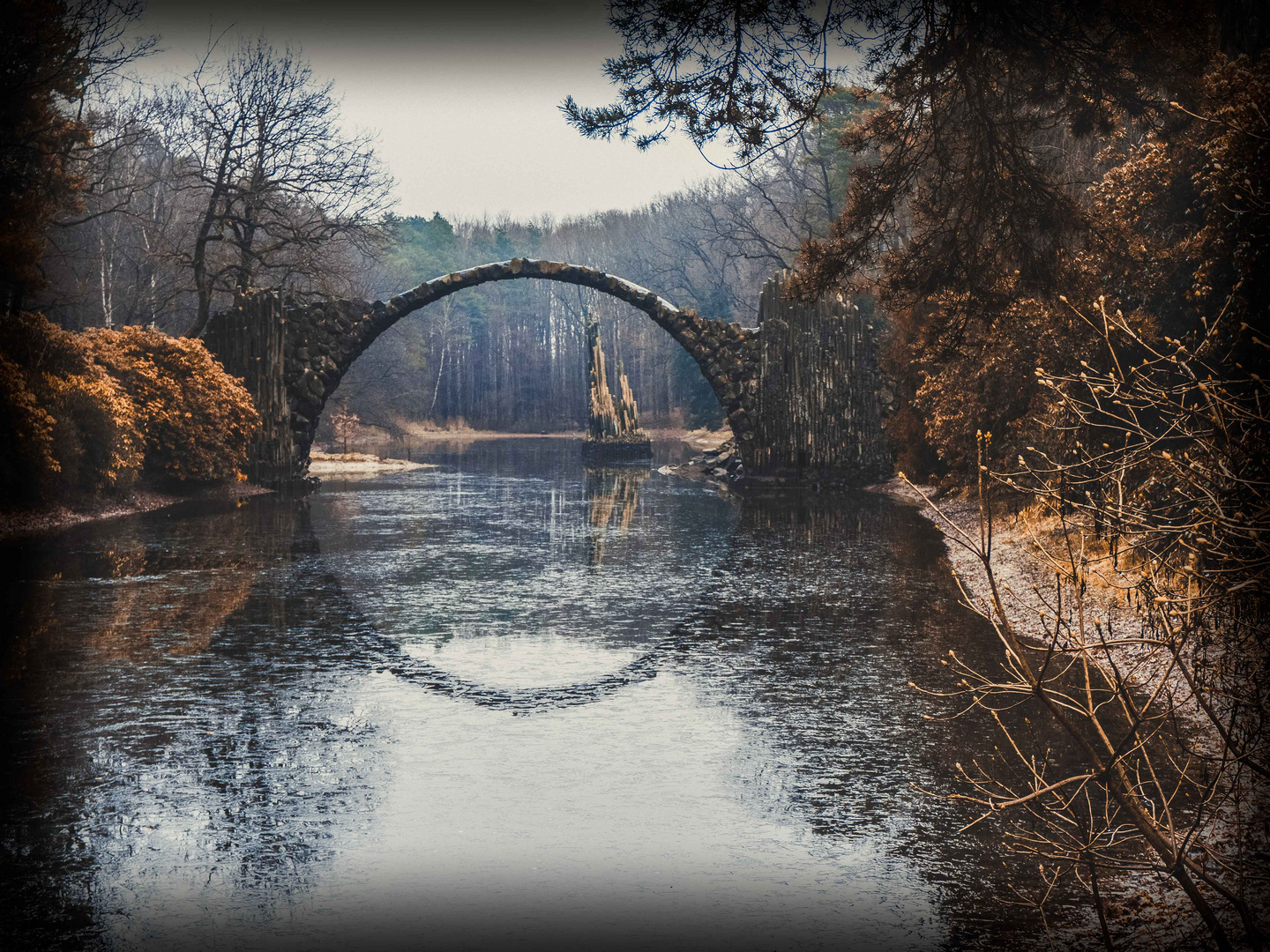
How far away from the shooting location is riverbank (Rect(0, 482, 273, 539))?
16.6m

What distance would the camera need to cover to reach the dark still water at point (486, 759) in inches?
175

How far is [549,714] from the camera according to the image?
727cm

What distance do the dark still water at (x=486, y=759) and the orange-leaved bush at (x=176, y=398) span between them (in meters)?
8.69

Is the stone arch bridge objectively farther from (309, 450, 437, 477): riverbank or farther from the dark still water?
the dark still water

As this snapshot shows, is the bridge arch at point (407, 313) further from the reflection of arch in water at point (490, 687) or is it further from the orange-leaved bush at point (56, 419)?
the reflection of arch in water at point (490, 687)

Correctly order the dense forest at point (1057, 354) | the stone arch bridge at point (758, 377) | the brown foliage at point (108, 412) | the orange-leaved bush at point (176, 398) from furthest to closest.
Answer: the stone arch bridge at point (758, 377), the orange-leaved bush at point (176, 398), the brown foliage at point (108, 412), the dense forest at point (1057, 354)

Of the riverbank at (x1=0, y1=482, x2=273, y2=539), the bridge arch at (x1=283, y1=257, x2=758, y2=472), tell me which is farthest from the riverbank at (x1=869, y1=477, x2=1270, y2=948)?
the riverbank at (x1=0, y1=482, x2=273, y2=539)

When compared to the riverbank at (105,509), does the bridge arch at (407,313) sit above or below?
above

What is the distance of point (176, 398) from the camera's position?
21.8 meters

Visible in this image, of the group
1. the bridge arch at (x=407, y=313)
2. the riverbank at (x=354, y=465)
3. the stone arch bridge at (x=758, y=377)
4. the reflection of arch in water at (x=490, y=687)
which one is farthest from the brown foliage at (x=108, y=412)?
the reflection of arch in water at (x=490, y=687)

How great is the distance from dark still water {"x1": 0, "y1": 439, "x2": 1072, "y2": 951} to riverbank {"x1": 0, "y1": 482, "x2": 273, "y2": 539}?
382 cm

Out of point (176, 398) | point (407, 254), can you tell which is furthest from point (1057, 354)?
point (407, 254)

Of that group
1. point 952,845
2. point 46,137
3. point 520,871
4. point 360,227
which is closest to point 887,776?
point 952,845

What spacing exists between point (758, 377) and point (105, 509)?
1314cm
